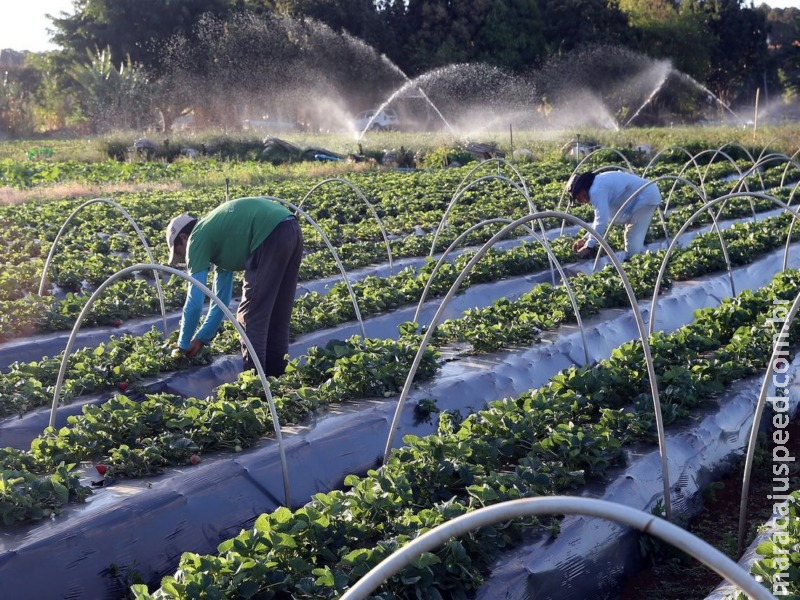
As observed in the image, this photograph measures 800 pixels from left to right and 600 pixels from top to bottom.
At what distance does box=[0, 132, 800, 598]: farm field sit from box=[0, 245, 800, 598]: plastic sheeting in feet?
0.04

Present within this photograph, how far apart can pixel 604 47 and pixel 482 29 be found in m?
6.30

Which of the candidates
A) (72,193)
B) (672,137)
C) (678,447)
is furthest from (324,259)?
(672,137)

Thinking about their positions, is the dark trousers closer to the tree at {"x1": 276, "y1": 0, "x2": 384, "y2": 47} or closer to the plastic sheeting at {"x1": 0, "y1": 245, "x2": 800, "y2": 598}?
the plastic sheeting at {"x1": 0, "y1": 245, "x2": 800, "y2": 598}

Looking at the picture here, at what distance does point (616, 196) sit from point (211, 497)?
22.9ft

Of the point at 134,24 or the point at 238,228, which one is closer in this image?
the point at 238,228

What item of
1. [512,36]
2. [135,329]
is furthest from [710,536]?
[512,36]

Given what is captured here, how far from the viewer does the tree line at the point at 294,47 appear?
134 ft

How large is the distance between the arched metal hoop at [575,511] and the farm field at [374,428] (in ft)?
4.94

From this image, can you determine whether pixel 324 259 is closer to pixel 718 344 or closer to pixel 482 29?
pixel 718 344

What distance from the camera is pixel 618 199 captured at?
34.5 ft

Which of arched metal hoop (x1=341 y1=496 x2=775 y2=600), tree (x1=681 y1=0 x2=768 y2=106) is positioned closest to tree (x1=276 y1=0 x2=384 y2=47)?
tree (x1=681 y1=0 x2=768 y2=106)

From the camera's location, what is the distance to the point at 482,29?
42.4 m

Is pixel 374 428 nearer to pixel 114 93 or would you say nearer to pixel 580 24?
pixel 114 93

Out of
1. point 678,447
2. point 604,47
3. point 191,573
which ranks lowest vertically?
point 678,447
